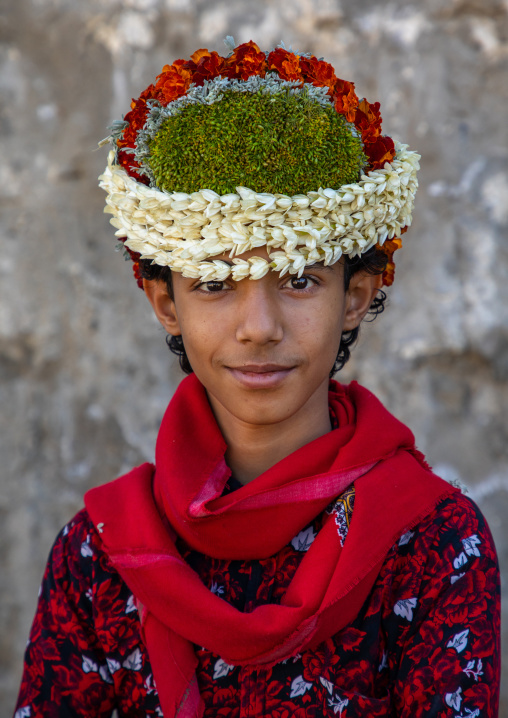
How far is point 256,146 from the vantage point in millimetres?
1584

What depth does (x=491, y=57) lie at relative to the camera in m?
2.70

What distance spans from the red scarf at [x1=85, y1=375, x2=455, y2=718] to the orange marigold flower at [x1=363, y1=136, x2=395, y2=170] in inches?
22.1

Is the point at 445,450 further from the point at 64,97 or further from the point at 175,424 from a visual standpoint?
the point at 64,97

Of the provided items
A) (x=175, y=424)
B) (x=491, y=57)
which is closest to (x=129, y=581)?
(x=175, y=424)

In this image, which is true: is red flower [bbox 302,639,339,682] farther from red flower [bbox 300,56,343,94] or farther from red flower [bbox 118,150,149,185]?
red flower [bbox 300,56,343,94]

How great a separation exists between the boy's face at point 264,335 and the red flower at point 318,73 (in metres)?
0.39

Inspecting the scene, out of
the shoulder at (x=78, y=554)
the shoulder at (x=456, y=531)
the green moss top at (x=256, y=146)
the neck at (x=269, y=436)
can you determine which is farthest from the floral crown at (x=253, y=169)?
the shoulder at (x=78, y=554)

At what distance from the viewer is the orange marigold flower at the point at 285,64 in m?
1.67

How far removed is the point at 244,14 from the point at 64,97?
72cm

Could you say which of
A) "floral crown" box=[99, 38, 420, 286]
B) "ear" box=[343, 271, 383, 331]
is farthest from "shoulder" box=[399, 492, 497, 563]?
"floral crown" box=[99, 38, 420, 286]

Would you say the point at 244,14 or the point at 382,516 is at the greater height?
the point at 244,14

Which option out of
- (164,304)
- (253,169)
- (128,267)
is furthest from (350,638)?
(128,267)

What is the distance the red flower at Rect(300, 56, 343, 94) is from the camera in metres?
1.69

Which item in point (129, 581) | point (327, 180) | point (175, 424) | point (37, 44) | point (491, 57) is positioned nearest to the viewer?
point (327, 180)
